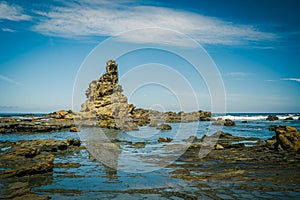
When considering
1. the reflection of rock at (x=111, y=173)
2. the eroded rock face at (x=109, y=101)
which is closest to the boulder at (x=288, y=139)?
the reflection of rock at (x=111, y=173)

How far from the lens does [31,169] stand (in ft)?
38.3

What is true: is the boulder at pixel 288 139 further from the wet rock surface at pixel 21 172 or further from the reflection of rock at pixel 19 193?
the reflection of rock at pixel 19 193

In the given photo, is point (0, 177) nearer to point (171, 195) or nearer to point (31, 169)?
point (31, 169)

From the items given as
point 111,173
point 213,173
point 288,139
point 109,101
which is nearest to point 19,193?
point 111,173

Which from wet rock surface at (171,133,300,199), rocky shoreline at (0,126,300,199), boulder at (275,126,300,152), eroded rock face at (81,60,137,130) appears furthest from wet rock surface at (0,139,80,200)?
eroded rock face at (81,60,137,130)

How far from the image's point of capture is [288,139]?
2044cm

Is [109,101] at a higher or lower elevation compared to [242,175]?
higher

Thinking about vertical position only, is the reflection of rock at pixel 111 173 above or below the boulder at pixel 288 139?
below

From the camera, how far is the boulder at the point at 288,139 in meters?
19.8

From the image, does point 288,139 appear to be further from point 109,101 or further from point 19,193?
point 109,101

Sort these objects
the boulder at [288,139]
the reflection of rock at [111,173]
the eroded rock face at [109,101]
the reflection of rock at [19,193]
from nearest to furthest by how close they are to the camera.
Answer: the reflection of rock at [19,193], the reflection of rock at [111,173], the boulder at [288,139], the eroded rock face at [109,101]

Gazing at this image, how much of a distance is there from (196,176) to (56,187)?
6440 millimetres

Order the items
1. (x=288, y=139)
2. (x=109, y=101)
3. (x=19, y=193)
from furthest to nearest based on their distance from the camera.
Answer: (x=109, y=101) → (x=288, y=139) → (x=19, y=193)

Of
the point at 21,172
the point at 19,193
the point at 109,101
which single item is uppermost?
the point at 109,101
